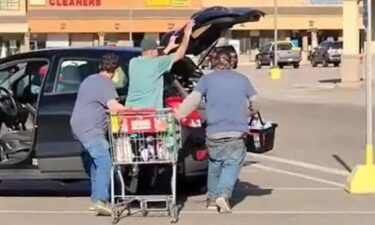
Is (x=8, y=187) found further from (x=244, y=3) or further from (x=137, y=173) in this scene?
(x=244, y=3)

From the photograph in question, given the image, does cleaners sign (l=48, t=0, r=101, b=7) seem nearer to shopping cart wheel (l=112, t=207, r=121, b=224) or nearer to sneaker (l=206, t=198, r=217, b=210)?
sneaker (l=206, t=198, r=217, b=210)

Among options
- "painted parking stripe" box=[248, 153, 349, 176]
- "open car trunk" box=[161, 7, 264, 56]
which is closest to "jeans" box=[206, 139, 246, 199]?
"open car trunk" box=[161, 7, 264, 56]

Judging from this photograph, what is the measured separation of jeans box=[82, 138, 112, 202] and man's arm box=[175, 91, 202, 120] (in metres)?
0.85

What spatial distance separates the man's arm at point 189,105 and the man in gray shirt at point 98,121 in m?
0.62

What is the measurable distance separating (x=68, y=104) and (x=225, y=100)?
6.71 ft

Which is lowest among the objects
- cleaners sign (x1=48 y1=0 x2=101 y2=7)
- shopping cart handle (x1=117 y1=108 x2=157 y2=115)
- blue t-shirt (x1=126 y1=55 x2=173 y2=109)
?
shopping cart handle (x1=117 y1=108 x2=157 y2=115)

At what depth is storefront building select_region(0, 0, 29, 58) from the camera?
86.3m

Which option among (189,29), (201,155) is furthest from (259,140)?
(189,29)

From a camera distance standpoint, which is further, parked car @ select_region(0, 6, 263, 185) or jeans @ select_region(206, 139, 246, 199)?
parked car @ select_region(0, 6, 263, 185)

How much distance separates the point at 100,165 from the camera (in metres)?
10.8

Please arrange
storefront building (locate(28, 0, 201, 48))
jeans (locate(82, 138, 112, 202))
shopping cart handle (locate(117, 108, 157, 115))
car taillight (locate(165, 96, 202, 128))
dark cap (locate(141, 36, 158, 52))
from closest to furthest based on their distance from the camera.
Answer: shopping cart handle (locate(117, 108, 157, 115)), jeans (locate(82, 138, 112, 202)), dark cap (locate(141, 36, 158, 52)), car taillight (locate(165, 96, 202, 128)), storefront building (locate(28, 0, 201, 48))

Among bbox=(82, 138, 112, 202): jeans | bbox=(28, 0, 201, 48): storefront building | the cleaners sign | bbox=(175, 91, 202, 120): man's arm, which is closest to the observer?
bbox=(175, 91, 202, 120): man's arm

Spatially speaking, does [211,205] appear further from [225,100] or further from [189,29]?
[189,29]

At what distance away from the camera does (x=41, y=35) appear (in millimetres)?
86938
